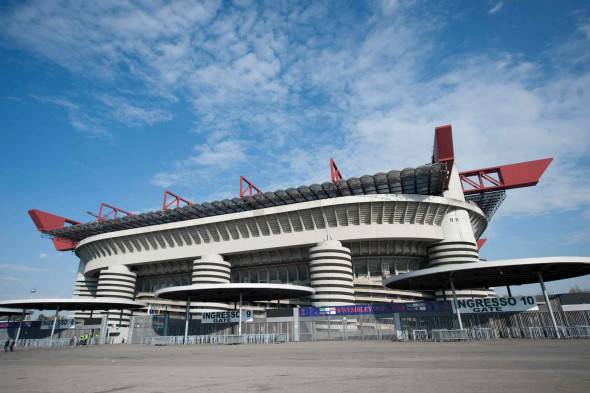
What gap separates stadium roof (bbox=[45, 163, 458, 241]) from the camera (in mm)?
42188

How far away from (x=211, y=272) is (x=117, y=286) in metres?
20.2

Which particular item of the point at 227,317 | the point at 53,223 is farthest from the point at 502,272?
the point at 53,223

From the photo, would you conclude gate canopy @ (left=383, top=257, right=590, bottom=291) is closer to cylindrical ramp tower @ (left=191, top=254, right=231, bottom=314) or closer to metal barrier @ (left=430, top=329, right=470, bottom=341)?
metal barrier @ (left=430, top=329, right=470, bottom=341)

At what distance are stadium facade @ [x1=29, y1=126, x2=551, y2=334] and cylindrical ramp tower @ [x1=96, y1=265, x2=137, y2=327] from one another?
6.9 inches

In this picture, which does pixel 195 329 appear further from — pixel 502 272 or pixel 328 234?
pixel 502 272

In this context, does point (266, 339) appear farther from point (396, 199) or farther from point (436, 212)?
point (436, 212)

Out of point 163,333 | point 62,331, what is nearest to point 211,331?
point 163,333

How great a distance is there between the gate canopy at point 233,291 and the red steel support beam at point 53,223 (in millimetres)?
45205

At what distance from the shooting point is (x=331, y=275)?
4256 cm

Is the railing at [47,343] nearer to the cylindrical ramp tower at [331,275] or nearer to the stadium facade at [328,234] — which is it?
the stadium facade at [328,234]

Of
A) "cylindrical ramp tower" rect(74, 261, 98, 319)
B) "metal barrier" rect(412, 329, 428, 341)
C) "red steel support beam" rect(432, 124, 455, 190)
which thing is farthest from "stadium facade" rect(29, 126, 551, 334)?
"metal barrier" rect(412, 329, 428, 341)

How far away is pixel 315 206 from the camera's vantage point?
44.9 meters

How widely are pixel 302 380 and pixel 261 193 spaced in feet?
133

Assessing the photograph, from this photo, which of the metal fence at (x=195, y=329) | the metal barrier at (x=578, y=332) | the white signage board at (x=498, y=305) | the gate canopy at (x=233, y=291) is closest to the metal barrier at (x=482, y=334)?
the white signage board at (x=498, y=305)
